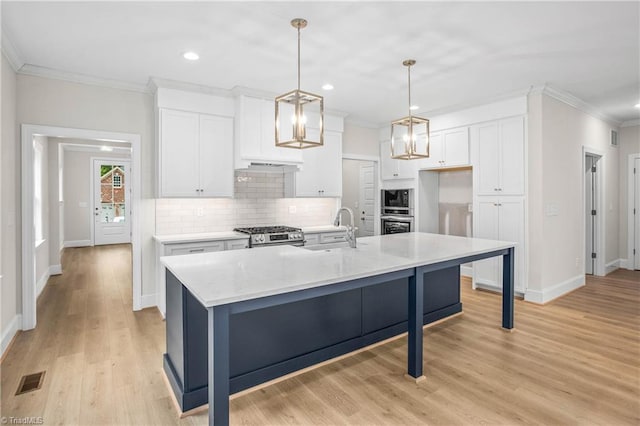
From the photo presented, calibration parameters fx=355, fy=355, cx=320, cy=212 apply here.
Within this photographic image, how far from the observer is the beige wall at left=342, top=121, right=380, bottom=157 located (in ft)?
19.7

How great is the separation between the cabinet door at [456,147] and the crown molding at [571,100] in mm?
1039

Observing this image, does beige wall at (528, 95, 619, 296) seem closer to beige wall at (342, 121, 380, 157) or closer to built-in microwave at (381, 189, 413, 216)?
built-in microwave at (381, 189, 413, 216)

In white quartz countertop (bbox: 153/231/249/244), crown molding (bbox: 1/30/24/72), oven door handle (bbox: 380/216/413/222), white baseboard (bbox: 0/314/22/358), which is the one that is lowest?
white baseboard (bbox: 0/314/22/358)

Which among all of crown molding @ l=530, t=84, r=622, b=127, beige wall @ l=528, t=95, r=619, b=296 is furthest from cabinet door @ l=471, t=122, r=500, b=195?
crown molding @ l=530, t=84, r=622, b=127

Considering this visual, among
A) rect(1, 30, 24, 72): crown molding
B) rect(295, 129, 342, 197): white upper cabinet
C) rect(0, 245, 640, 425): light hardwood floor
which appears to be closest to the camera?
rect(0, 245, 640, 425): light hardwood floor

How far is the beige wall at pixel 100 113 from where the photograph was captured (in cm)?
364

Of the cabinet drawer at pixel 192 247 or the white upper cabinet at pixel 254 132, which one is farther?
the white upper cabinet at pixel 254 132

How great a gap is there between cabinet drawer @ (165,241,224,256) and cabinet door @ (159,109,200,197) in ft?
2.10

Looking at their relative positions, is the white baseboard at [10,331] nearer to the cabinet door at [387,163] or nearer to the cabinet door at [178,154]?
the cabinet door at [178,154]

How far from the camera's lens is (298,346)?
261cm

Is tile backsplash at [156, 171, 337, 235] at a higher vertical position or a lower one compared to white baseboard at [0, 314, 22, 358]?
higher

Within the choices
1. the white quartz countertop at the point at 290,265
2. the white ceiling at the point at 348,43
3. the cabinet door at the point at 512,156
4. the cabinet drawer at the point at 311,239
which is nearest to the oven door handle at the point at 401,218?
the cabinet door at the point at 512,156

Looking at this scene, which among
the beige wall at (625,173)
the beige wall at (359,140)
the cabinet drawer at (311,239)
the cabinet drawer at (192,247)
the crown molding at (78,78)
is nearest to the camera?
the crown molding at (78,78)

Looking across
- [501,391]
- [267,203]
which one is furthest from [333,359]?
[267,203]
